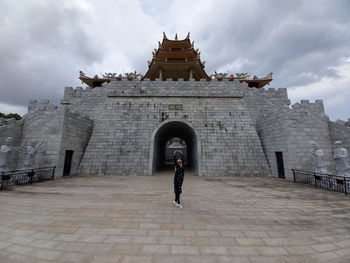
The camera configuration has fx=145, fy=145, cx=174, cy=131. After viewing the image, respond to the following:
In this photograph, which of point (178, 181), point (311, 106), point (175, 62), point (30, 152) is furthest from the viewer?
point (175, 62)

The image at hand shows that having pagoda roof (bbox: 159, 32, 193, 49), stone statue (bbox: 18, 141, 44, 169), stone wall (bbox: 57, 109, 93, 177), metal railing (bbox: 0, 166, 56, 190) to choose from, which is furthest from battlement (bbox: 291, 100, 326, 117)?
stone statue (bbox: 18, 141, 44, 169)

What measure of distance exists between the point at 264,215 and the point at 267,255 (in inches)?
86.7

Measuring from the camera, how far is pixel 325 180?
336 inches

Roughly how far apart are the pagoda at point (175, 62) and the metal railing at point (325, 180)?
17.5 meters

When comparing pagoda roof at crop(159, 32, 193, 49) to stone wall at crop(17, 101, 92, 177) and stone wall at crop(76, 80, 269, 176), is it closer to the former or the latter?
stone wall at crop(76, 80, 269, 176)

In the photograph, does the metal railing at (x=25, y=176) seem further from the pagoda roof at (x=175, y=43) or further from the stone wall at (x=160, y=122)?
the pagoda roof at (x=175, y=43)

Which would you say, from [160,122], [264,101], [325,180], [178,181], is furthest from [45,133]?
[264,101]

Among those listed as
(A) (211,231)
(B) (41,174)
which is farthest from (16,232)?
(B) (41,174)

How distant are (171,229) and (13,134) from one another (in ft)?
48.0

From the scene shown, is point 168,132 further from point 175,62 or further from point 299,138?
point 299,138

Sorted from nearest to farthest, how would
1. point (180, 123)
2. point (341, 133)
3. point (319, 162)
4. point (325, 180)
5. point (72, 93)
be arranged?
point (325, 180), point (319, 162), point (341, 133), point (180, 123), point (72, 93)

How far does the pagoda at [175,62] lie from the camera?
21953 mm

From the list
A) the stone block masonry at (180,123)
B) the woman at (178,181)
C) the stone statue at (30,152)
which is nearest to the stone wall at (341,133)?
the stone block masonry at (180,123)

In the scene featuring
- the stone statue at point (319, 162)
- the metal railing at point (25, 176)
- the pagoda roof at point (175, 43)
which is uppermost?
the pagoda roof at point (175, 43)
